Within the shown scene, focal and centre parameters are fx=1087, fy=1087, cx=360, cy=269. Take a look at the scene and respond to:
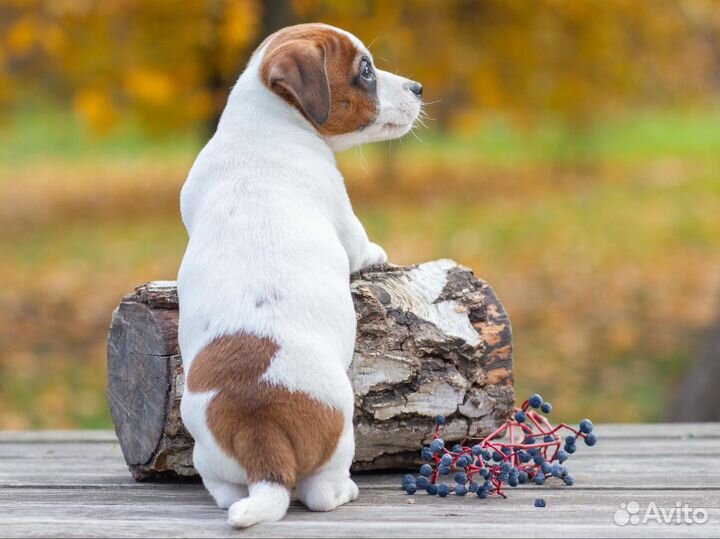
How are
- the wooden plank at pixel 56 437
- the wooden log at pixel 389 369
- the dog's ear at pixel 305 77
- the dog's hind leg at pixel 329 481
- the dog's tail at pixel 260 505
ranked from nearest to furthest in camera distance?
the dog's tail at pixel 260 505
the dog's hind leg at pixel 329 481
the dog's ear at pixel 305 77
the wooden log at pixel 389 369
the wooden plank at pixel 56 437

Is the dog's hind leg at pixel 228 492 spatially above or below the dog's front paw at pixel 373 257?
below

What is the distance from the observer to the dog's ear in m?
3.07

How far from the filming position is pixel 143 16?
8805mm

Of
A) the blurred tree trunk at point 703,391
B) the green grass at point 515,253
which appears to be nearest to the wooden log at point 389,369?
the blurred tree trunk at point 703,391

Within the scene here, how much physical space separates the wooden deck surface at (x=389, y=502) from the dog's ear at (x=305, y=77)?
1.12 metres

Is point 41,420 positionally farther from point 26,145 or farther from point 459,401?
point 26,145

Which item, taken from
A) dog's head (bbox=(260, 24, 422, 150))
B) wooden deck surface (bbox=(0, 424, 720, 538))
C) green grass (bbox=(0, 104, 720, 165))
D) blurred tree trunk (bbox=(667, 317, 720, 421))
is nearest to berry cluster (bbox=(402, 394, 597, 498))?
wooden deck surface (bbox=(0, 424, 720, 538))

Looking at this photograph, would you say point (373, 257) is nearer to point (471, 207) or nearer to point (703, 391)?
point (703, 391)

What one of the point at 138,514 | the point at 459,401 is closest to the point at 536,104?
the point at 459,401

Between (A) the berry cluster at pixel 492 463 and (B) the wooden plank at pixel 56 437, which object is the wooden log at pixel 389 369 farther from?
(B) the wooden plank at pixel 56 437

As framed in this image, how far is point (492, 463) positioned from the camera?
3520mm

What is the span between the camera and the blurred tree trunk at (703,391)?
5965mm

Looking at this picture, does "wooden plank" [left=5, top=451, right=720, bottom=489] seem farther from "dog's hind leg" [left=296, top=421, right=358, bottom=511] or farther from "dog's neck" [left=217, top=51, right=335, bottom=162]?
"dog's neck" [left=217, top=51, right=335, bottom=162]

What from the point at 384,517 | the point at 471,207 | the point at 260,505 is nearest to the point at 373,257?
the point at 384,517
